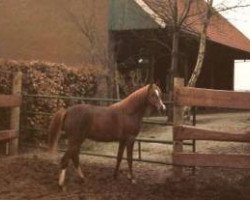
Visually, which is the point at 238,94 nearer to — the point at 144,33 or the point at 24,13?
the point at 144,33

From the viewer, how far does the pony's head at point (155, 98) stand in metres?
8.73

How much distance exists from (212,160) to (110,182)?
174cm

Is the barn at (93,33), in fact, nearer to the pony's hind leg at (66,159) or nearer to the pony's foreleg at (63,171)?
the pony's hind leg at (66,159)

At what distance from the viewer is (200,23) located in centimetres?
2048

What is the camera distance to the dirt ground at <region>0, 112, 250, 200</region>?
25.8 feet

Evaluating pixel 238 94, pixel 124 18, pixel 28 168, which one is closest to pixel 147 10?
pixel 124 18

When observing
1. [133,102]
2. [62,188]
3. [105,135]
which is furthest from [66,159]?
[133,102]

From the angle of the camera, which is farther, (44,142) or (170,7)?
(170,7)

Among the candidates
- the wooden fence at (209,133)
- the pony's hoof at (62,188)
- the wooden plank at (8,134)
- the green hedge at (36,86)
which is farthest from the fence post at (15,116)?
the wooden fence at (209,133)

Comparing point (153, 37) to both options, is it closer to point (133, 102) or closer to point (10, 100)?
point (10, 100)

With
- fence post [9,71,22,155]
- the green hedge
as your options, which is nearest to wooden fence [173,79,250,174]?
fence post [9,71,22,155]

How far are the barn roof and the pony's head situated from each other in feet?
27.4

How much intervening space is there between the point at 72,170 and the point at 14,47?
13669mm

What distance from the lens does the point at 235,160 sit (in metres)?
7.59
